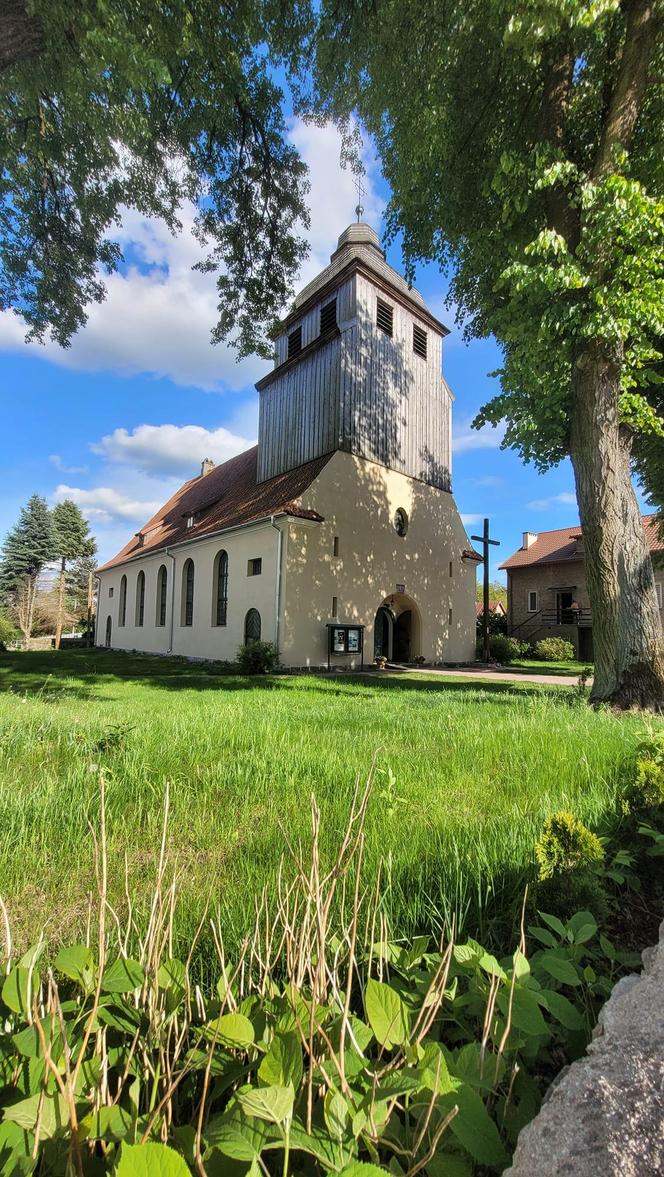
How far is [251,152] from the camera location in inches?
392

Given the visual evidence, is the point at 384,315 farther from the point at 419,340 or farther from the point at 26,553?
the point at 26,553

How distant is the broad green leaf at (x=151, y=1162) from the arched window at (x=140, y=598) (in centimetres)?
2807

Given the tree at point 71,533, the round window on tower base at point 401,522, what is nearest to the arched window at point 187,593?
the round window on tower base at point 401,522

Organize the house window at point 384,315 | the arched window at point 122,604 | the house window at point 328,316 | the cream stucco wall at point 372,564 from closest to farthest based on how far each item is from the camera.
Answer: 1. the cream stucco wall at point 372,564
2. the house window at point 328,316
3. the house window at point 384,315
4. the arched window at point 122,604

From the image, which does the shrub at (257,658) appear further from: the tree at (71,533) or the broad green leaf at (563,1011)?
the tree at (71,533)

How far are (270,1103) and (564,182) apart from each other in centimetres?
951

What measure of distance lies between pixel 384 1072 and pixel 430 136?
11.7 m

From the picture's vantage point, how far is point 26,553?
54438 mm

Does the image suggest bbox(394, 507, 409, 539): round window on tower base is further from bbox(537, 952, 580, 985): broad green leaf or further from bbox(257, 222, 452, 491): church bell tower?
bbox(537, 952, 580, 985): broad green leaf

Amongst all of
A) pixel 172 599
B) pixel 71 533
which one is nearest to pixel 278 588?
pixel 172 599

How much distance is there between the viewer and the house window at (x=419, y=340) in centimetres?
2073

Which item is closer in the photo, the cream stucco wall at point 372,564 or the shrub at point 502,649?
the cream stucco wall at point 372,564

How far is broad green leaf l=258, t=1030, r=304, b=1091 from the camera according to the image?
37.4 inches

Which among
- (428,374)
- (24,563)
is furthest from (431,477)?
(24,563)
